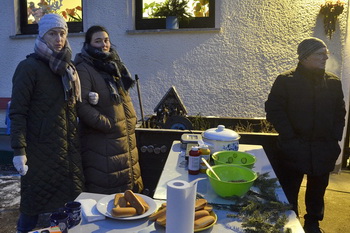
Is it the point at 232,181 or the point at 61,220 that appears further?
the point at 232,181

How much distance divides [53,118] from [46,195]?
0.58 metres

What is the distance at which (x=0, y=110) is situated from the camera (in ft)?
18.6

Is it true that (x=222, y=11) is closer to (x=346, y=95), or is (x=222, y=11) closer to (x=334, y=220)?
(x=346, y=95)

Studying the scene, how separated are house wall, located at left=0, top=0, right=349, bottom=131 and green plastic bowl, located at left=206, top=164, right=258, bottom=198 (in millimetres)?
3012

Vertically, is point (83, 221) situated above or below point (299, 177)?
above

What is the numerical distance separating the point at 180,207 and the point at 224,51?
12.7ft

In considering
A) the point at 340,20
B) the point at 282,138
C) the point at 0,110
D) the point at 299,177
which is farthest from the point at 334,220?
the point at 0,110

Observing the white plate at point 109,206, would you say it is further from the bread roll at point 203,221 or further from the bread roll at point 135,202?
the bread roll at point 203,221

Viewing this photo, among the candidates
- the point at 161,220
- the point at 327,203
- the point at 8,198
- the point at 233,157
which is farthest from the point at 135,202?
the point at 327,203

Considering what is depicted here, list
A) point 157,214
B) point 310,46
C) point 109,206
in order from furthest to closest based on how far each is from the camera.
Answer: point 310,46 → point 109,206 → point 157,214

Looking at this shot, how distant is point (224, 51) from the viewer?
4.84 metres

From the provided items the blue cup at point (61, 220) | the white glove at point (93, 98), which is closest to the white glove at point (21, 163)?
the white glove at point (93, 98)

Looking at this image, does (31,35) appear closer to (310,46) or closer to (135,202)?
(310,46)

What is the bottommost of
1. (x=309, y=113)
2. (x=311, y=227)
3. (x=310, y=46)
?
(x=311, y=227)
